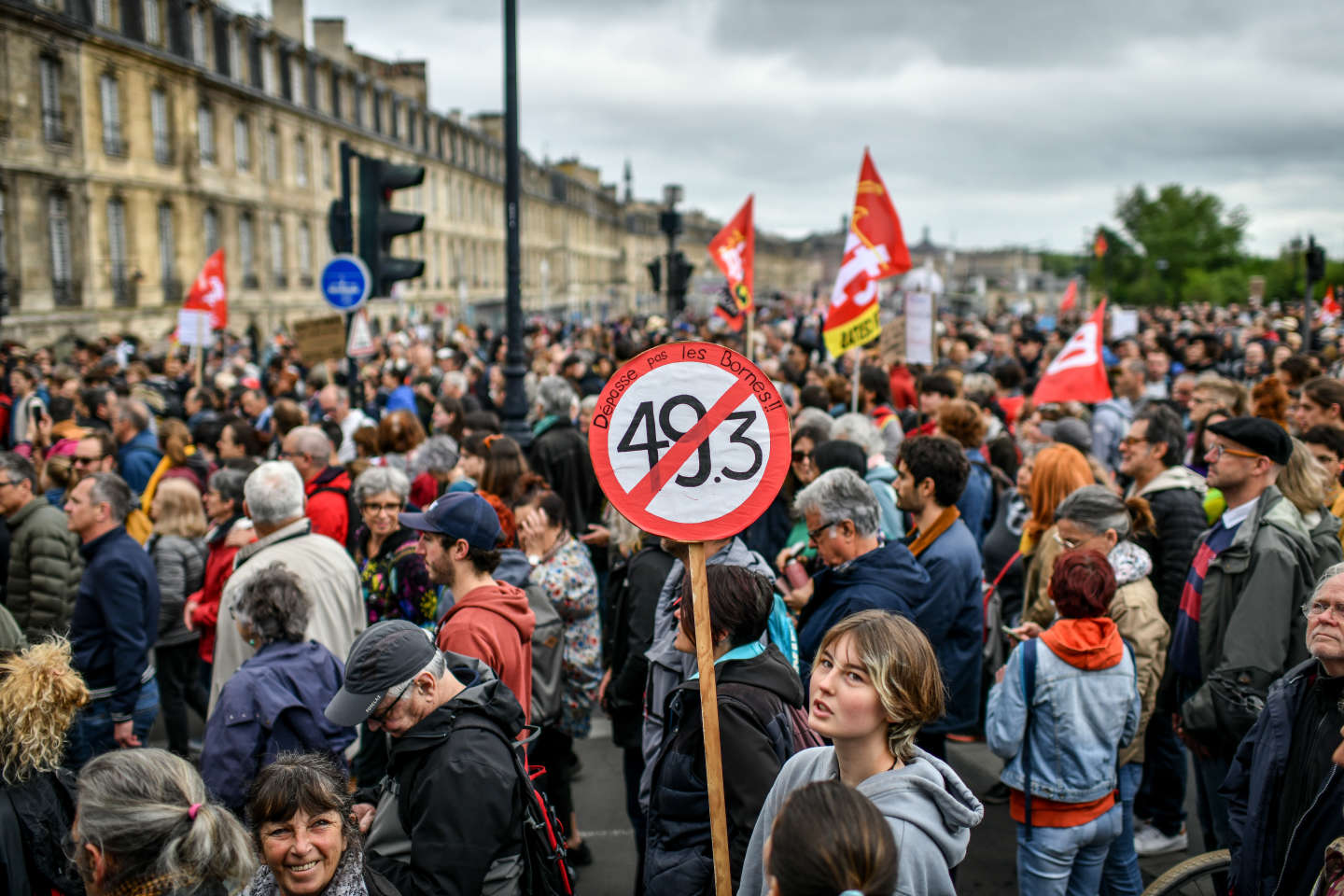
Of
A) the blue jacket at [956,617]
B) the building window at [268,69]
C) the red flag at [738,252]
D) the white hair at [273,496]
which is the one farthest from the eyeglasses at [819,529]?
the building window at [268,69]

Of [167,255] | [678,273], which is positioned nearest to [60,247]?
[167,255]

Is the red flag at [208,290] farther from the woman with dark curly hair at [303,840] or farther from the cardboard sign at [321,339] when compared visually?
the woman with dark curly hair at [303,840]

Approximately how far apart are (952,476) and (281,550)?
9.95 feet

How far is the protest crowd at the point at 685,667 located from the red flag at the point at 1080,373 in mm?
746

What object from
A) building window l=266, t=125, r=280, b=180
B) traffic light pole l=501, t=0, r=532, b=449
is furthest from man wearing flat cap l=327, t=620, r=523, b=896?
building window l=266, t=125, r=280, b=180

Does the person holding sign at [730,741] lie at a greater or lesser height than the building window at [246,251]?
lesser

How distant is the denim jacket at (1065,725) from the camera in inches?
136

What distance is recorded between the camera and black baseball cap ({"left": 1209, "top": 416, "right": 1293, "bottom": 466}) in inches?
156

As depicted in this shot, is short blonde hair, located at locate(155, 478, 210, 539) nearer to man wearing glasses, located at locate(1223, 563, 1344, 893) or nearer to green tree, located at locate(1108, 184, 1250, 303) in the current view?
man wearing glasses, located at locate(1223, 563, 1344, 893)

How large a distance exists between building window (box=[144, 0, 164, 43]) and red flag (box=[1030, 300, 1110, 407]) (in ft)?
90.7

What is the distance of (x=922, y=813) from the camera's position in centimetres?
212

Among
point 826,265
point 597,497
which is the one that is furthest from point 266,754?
point 826,265

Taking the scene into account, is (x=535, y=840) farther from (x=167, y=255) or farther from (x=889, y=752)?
(x=167, y=255)

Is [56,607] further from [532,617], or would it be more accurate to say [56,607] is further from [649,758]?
[649,758]
